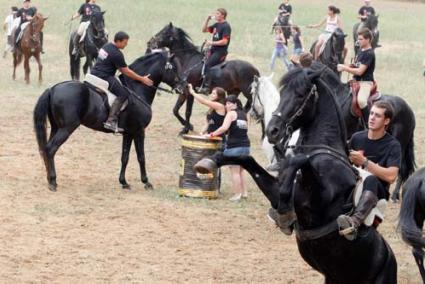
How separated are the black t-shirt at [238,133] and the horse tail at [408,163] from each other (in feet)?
8.69

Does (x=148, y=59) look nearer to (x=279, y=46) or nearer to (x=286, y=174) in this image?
(x=286, y=174)

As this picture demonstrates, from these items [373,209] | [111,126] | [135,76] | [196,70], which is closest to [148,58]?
[135,76]

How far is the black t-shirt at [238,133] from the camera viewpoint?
14.8 meters

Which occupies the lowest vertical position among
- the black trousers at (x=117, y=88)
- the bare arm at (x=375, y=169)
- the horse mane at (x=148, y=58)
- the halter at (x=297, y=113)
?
the black trousers at (x=117, y=88)

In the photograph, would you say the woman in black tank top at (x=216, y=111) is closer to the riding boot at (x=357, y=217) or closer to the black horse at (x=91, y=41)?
the riding boot at (x=357, y=217)

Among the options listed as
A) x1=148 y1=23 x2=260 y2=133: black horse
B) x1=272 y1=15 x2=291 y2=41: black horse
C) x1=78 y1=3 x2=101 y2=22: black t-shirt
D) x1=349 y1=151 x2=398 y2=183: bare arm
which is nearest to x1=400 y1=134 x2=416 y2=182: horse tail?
x1=148 y1=23 x2=260 y2=133: black horse

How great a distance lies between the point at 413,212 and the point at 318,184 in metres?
1.72

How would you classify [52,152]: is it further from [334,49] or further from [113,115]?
[334,49]

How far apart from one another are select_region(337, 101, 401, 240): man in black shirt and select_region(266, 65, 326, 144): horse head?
1.83ft

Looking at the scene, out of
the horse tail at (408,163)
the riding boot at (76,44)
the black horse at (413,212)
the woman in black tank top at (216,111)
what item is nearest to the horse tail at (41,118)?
the woman in black tank top at (216,111)

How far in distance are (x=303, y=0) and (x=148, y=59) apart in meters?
45.7

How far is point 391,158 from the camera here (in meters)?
8.54

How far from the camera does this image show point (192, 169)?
14.9m

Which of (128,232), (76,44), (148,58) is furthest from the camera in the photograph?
(76,44)
